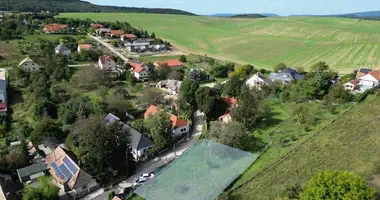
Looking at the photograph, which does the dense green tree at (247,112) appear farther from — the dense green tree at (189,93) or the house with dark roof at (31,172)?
the house with dark roof at (31,172)

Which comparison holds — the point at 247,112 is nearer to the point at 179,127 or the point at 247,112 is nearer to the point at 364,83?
the point at 179,127

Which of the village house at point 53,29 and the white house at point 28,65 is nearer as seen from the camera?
the white house at point 28,65

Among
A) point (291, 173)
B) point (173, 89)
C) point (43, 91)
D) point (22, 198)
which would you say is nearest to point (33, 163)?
point (22, 198)

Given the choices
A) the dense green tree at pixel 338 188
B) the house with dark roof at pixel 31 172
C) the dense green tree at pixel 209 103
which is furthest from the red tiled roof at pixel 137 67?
the dense green tree at pixel 338 188

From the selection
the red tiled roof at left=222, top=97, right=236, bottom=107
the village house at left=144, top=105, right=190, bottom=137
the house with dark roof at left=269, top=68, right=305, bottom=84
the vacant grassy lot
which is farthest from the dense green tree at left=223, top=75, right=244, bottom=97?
the vacant grassy lot

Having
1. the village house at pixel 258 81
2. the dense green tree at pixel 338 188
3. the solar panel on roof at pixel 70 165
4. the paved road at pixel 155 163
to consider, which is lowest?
the paved road at pixel 155 163

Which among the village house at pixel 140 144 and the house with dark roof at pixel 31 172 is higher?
the village house at pixel 140 144

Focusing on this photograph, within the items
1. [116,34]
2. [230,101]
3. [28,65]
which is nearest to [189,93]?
[230,101]
